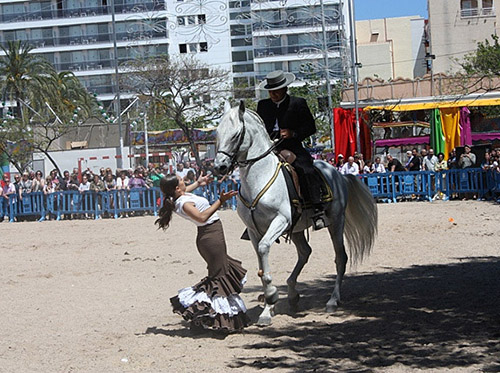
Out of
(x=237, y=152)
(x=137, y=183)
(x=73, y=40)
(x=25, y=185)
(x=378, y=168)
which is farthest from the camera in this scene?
(x=73, y=40)

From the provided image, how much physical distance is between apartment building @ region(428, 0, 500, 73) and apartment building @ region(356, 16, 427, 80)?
39.1 ft

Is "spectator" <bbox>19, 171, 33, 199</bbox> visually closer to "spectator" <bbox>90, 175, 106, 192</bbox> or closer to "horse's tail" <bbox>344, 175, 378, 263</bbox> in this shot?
"spectator" <bbox>90, 175, 106, 192</bbox>

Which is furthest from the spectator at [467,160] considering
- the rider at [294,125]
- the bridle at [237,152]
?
the bridle at [237,152]

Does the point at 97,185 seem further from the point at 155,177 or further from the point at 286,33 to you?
the point at 286,33

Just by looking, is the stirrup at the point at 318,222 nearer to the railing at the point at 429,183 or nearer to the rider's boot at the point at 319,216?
the rider's boot at the point at 319,216

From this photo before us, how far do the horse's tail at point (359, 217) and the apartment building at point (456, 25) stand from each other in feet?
169

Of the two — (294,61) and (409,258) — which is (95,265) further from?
(294,61)

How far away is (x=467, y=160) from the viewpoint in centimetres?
2453

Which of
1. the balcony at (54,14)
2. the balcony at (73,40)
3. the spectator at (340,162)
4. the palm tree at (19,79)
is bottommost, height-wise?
the spectator at (340,162)

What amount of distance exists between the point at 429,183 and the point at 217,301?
715 inches

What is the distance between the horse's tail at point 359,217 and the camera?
1009 cm

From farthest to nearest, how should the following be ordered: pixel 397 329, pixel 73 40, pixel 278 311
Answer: pixel 73 40 → pixel 278 311 → pixel 397 329

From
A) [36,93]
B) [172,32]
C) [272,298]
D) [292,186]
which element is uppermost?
[172,32]

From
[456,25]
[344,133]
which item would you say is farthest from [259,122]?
[456,25]
